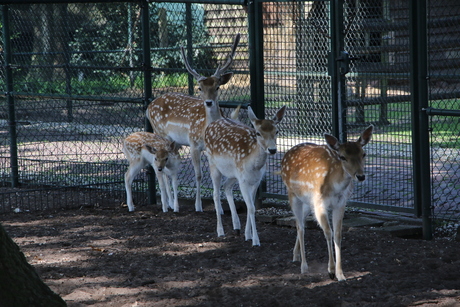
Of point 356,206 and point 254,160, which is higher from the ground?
point 254,160

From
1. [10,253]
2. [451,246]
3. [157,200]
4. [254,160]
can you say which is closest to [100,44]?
[157,200]

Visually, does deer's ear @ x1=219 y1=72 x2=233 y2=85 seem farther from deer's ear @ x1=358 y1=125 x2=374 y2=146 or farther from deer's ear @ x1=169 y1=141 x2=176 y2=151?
deer's ear @ x1=358 y1=125 x2=374 y2=146

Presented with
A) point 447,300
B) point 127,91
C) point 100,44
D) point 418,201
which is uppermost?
point 100,44

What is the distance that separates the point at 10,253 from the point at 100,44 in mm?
10505

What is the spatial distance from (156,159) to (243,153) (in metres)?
1.74

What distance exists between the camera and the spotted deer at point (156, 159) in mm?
7719

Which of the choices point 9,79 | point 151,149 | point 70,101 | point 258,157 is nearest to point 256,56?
point 151,149

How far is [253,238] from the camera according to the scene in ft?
20.2

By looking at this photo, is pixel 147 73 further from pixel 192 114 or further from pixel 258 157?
pixel 258 157

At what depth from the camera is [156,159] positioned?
25.2 feet

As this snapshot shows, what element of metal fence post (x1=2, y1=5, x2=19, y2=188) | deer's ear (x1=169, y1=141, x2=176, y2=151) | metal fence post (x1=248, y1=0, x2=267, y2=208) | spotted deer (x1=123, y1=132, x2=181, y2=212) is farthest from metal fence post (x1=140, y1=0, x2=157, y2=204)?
metal fence post (x1=2, y1=5, x2=19, y2=188)

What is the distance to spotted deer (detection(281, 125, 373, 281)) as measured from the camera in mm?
4898

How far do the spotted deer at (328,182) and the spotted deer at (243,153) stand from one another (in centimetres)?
50

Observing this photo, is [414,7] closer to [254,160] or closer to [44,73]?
[254,160]
